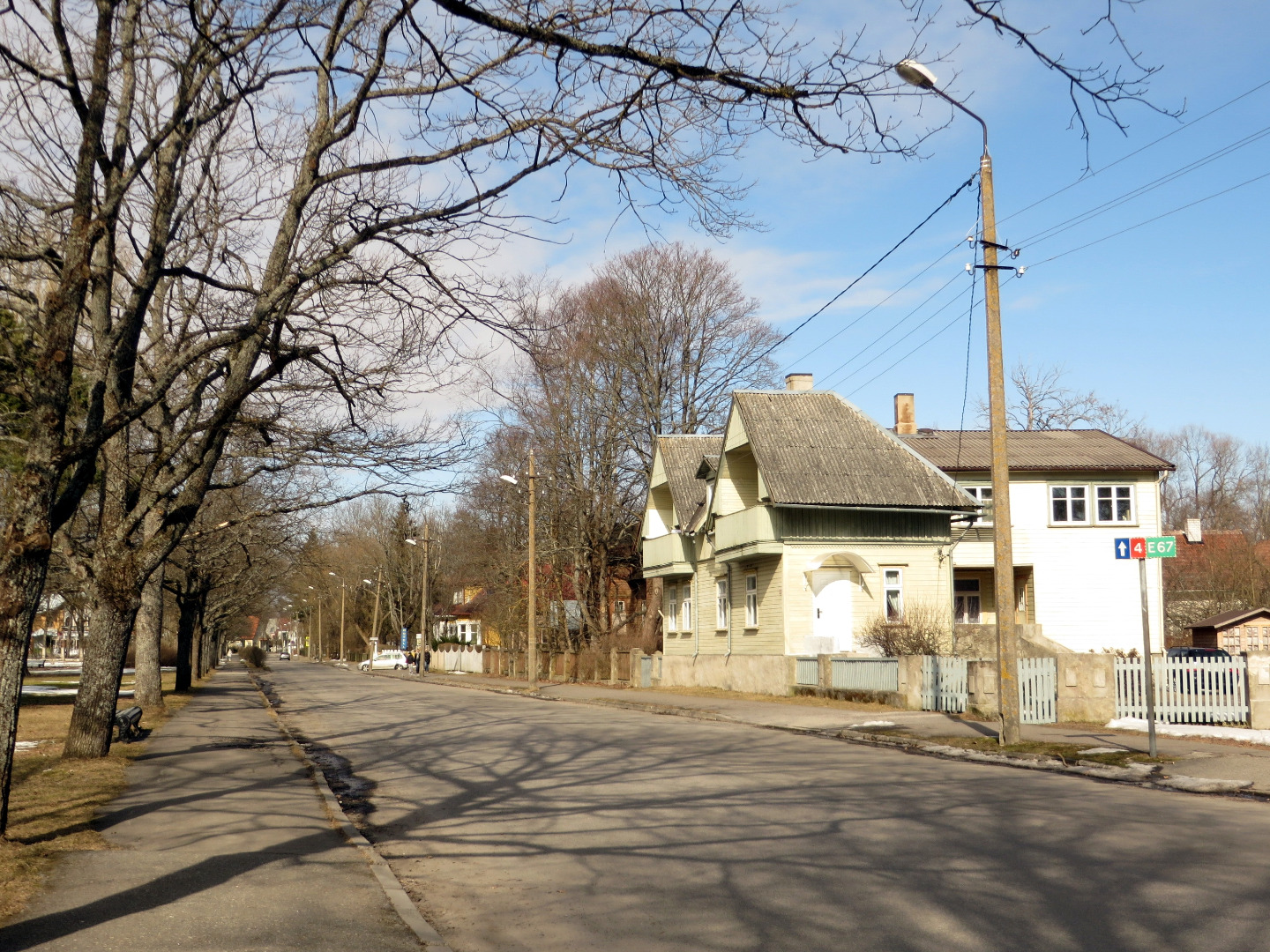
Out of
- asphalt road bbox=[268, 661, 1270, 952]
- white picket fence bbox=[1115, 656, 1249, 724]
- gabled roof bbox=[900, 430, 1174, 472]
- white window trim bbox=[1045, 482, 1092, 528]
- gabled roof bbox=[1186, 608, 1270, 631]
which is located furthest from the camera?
white window trim bbox=[1045, 482, 1092, 528]

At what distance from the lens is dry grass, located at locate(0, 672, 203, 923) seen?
7.09m

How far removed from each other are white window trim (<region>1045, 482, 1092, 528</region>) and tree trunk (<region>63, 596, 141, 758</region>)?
111 feet

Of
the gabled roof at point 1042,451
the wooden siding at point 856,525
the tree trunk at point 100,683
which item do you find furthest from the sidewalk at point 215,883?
the gabled roof at point 1042,451

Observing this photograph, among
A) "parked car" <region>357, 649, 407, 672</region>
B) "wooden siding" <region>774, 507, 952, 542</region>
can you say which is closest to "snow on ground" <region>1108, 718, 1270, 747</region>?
"wooden siding" <region>774, 507, 952, 542</region>

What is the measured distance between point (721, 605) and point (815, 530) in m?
7.01

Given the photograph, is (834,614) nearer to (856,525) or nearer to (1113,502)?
(856,525)

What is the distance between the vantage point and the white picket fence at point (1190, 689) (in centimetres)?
1861

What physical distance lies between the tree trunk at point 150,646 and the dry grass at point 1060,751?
1657 cm

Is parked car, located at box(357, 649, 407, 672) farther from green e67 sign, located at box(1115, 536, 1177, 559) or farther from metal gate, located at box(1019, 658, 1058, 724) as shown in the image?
green e67 sign, located at box(1115, 536, 1177, 559)

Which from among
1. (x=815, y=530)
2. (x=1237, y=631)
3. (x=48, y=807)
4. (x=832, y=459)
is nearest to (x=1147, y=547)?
(x=48, y=807)

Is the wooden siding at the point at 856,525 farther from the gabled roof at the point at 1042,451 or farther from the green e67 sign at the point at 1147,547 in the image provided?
the green e67 sign at the point at 1147,547

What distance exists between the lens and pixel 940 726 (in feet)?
63.8

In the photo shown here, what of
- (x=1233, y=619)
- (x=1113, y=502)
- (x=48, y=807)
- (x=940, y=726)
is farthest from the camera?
(x=1113, y=502)

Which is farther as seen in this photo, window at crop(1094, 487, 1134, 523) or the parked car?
the parked car
